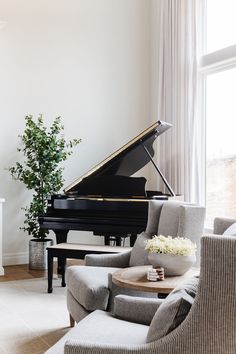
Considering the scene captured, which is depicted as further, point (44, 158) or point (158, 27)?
point (158, 27)

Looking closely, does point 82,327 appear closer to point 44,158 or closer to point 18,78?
point 44,158

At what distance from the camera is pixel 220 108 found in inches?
239

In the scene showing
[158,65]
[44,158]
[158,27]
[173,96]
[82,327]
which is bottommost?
[82,327]

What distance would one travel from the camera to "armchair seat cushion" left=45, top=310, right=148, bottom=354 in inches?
77.1

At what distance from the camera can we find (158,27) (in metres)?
7.21

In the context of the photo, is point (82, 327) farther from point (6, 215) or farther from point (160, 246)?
point (6, 215)

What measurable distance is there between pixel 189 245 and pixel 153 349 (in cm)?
130

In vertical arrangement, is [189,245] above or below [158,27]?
below

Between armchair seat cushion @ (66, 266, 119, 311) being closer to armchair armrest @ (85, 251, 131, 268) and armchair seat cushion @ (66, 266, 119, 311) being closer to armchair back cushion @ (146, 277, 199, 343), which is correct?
armchair armrest @ (85, 251, 131, 268)

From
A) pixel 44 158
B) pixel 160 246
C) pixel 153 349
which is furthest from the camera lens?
pixel 44 158

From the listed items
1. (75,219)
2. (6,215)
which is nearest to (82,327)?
(75,219)

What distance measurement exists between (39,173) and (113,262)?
2.47 meters

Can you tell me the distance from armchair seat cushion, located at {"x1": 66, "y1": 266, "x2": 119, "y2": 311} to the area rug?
0.44 metres

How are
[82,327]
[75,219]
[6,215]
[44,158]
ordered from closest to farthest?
[82,327], [75,219], [44,158], [6,215]
